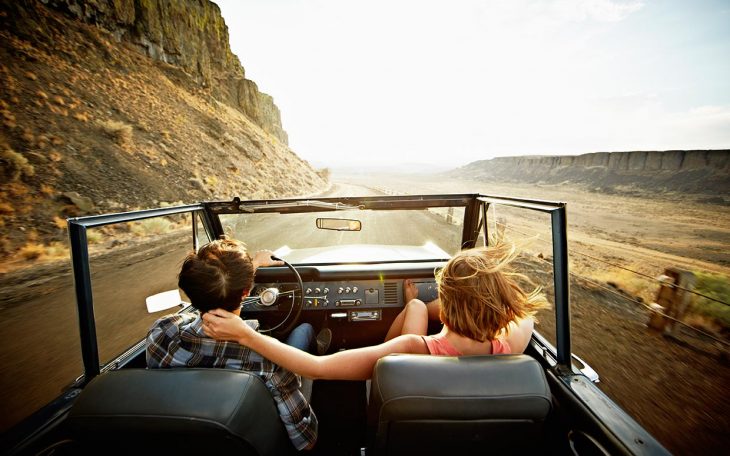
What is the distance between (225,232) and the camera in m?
3.68

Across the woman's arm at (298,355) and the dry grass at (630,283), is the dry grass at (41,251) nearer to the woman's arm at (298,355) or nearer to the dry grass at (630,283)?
the woman's arm at (298,355)

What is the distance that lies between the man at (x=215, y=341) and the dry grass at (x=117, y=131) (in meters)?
20.6

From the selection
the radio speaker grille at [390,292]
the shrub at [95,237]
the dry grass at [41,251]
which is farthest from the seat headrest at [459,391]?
the shrub at [95,237]

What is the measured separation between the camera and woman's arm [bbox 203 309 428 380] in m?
1.64

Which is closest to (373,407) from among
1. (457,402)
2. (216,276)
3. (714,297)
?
(457,402)

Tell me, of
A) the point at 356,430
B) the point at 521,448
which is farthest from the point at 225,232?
the point at 521,448

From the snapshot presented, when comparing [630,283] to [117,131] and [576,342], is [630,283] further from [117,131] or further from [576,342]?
[117,131]

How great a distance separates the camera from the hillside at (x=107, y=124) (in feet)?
38.0

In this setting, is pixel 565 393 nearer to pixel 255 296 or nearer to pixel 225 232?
pixel 255 296

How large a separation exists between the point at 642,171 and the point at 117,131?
87.3 metres

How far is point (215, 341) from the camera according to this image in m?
1.74

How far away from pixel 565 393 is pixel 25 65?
26.8 m

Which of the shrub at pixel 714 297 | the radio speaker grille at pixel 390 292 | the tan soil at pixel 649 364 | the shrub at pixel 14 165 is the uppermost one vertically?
the shrub at pixel 14 165

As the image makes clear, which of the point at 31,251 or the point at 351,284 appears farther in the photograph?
the point at 31,251
